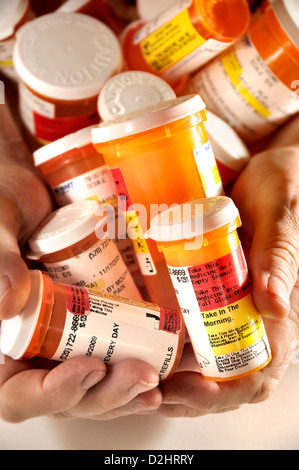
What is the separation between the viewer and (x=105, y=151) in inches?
37.4

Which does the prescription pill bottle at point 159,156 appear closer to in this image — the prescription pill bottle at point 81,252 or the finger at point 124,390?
the prescription pill bottle at point 81,252

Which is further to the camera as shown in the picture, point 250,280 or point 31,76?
point 31,76

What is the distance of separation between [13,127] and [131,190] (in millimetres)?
618

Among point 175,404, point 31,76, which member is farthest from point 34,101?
point 175,404

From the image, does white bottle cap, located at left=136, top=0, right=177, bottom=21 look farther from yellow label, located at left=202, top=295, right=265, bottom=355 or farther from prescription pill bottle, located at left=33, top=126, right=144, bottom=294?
yellow label, located at left=202, top=295, right=265, bottom=355

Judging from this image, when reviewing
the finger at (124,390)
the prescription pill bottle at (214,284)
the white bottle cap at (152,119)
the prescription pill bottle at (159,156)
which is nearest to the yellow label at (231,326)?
the prescription pill bottle at (214,284)

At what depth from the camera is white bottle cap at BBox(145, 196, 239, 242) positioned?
2.50 feet

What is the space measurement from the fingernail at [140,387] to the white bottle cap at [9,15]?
0.94m

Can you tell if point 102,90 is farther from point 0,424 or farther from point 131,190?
point 0,424

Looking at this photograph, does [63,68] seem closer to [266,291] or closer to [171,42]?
[171,42]

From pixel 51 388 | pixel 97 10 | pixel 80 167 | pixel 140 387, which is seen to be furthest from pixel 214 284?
pixel 97 10

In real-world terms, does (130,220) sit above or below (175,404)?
above

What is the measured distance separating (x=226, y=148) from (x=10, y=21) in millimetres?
642

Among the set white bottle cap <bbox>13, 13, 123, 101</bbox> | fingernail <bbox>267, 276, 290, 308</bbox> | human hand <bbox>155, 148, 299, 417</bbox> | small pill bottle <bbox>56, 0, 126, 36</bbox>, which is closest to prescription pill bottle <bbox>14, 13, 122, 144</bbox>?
white bottle cap <bbox>13, 13, 123, 101</bbox>
